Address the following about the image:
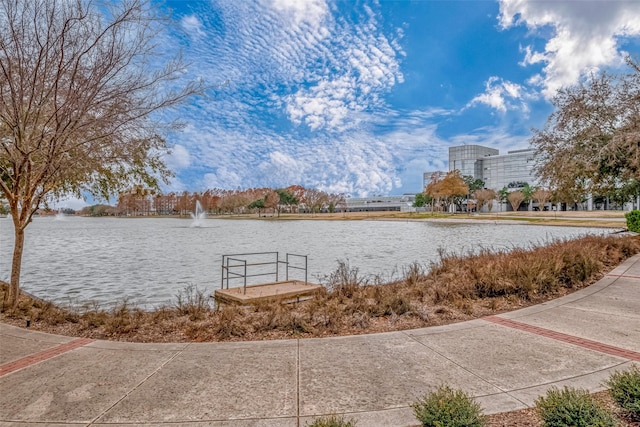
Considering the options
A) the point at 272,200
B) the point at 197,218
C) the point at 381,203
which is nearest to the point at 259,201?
the point at 272,200

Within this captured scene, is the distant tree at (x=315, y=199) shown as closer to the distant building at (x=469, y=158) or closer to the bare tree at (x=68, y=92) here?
the distant building at (x=469, y=158)

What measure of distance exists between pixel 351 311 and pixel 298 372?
2.89 m

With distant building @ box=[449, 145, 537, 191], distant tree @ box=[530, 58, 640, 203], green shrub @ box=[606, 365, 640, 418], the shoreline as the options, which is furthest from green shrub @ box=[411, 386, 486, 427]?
distant building @ box=[449, 145, 537, 191]

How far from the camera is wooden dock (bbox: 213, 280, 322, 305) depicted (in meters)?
9.80

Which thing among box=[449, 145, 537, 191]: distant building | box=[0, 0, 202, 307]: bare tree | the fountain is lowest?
the fountain

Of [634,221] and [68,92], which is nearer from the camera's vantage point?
[68,92]

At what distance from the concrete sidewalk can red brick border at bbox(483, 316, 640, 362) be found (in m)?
0.02

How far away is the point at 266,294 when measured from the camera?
1034 centimetres

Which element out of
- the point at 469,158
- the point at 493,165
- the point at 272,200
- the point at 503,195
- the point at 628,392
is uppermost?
the point at 469,158

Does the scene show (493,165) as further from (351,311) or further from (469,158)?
(351,311)

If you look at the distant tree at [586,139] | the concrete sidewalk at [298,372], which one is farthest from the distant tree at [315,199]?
the concrete sidewalk at [298,372]

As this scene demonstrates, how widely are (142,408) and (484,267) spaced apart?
845cm

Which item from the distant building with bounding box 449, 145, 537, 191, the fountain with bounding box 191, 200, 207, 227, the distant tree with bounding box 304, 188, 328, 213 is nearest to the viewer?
the fountain with bounding box 191, 200, 207, 227

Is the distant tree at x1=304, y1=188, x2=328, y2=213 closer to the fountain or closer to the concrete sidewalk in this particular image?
the fountain
